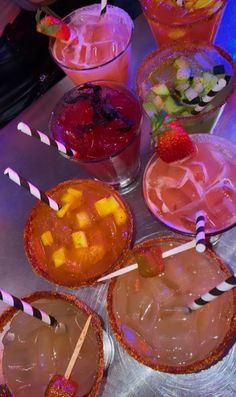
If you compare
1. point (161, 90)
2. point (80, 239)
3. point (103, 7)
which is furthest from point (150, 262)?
point (103, 7)

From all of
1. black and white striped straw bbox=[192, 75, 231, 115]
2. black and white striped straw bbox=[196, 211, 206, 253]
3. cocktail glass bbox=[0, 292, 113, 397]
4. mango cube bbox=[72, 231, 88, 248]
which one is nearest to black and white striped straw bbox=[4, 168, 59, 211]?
mango cube bbox=[72, 231, 88, 248]

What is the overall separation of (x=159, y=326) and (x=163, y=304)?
0.08m

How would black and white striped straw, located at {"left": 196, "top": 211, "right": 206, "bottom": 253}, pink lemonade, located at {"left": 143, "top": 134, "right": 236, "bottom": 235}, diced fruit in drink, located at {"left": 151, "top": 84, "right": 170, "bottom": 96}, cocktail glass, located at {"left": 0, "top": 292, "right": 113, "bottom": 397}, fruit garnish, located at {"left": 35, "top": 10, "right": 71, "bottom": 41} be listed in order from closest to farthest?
black and white striped straw, located at {"left": 196, "top": 211, "right": 206, "bottom": 253}
cocktail glass, located at {"left": 0, "top": 292, "right": 113, "bottom": 397}
pink lemonade, located at {"left": 143, "top": 134, "right": 236, "bottom": 235}
diced fruit in drink, located at {"left": 151, "top": 84, "right": 170, "bottom": 96}
fruit garnish, located at {"left": 35, "top": 10, "right": 71, "bottom": 41}

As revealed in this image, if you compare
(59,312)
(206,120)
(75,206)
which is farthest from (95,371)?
(206,120)

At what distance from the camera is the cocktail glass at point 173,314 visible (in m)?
1.68

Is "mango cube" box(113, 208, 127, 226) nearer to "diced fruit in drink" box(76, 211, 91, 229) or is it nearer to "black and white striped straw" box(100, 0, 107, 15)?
"diced fruit in drink" box(76, 211, 91, 229)

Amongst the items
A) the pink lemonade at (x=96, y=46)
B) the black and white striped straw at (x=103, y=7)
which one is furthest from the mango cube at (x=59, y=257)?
the black and white striped straw at (x=103, y=7)

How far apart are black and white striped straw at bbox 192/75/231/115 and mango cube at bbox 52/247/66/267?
2.49ft

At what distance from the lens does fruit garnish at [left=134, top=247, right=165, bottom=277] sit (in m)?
1.78

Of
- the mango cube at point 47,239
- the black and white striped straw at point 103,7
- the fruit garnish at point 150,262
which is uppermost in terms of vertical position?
the black and white striped straw at point 103,7

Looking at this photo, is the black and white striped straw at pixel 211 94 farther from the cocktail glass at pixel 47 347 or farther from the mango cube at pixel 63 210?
the cocktail glass at pixel 47 347

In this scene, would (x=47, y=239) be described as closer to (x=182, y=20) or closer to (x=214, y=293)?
(x=214, y=293)

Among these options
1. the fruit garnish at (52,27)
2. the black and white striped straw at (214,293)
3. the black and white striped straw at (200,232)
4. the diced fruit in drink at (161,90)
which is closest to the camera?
the black and white striped straw at (214,293)

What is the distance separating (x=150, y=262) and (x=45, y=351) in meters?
0.50
